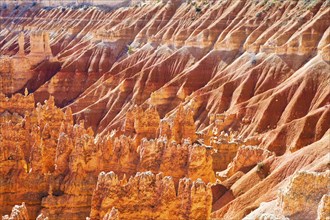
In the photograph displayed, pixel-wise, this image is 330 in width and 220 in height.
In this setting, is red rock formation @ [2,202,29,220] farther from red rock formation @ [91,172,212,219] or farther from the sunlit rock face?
red rock formation @ [91,172,212,219]

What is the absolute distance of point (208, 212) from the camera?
2833 centimetres

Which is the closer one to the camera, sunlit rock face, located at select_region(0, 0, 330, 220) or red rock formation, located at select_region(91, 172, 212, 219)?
red rock formation, located at select_region(91, 172, 212, 219)

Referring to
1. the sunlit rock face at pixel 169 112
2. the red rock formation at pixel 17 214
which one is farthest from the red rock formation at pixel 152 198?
the red rock formation at pixel 17 214

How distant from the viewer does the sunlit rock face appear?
29.2 metres

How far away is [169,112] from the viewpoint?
242 feet

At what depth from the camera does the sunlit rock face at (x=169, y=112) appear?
29.2 m

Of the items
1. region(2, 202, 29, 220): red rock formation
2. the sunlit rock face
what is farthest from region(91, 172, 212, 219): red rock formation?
region(2, 202, 29, 220): red rock formation

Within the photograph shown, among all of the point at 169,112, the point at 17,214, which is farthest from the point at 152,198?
the point at 169,112

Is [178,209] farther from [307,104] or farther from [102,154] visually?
[307,104]

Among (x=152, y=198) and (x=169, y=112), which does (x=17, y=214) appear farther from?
(x=169, y=112)

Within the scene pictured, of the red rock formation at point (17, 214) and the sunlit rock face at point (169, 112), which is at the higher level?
the sunlit rock face at point (169, 112)

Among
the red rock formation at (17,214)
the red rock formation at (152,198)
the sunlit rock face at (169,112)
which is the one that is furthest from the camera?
the sunlit rock face at (169,112)

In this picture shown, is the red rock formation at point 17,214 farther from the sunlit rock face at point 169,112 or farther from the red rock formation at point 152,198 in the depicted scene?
the red rock formation at point 152,198

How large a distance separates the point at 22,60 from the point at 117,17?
104 feet
